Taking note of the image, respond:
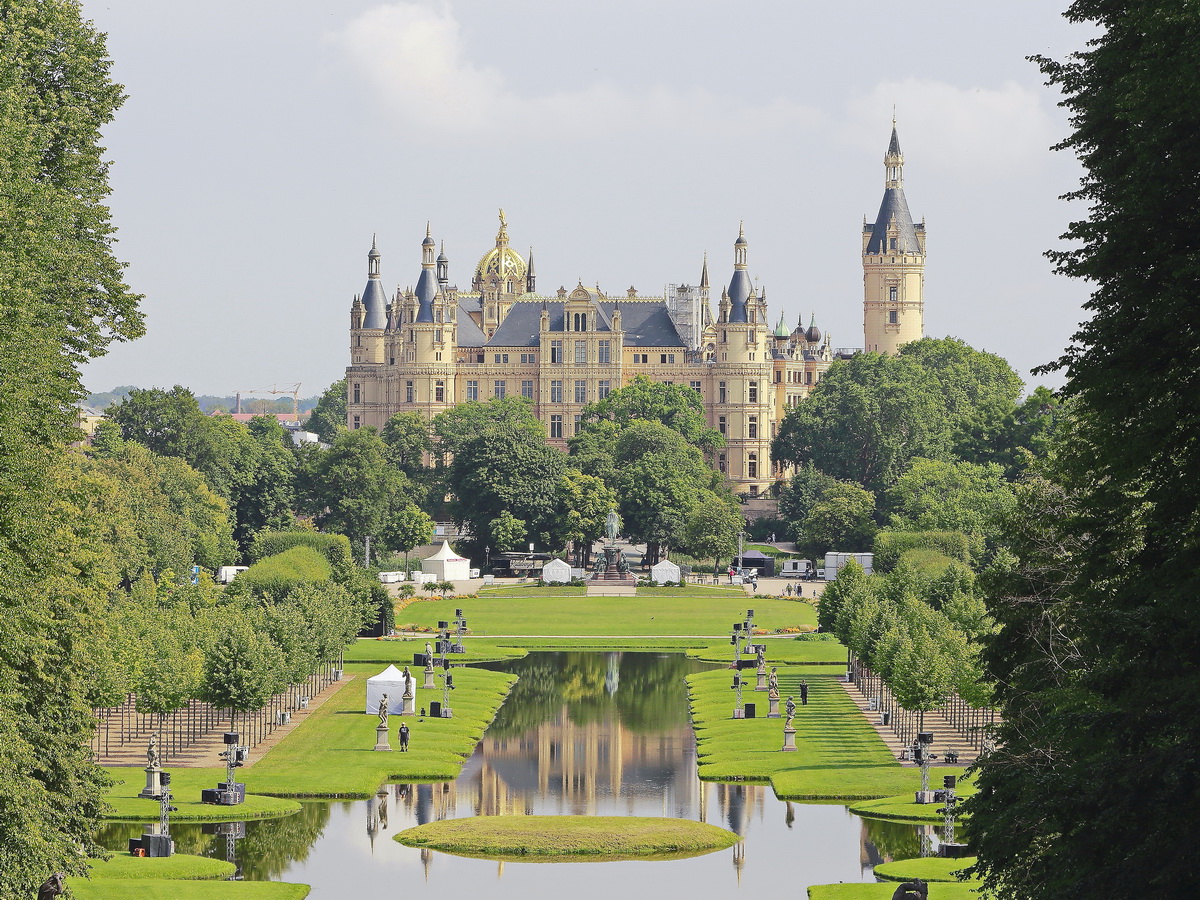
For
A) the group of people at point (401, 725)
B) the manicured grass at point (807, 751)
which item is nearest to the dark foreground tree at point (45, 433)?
the group of people at point (401, 725)

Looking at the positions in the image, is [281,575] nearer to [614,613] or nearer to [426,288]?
[614,613]

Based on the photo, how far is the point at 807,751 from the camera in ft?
190

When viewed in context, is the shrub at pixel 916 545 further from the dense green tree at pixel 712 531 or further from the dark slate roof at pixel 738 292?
the dark slate roof at pixel 738 292

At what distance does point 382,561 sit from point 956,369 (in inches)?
2346

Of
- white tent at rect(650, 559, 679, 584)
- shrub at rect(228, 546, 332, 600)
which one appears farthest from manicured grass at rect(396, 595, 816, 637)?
shrub at rect(228, 546, 332, 600)

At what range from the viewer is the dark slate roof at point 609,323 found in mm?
186625

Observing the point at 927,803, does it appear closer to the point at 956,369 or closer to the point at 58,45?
the point at 58,45

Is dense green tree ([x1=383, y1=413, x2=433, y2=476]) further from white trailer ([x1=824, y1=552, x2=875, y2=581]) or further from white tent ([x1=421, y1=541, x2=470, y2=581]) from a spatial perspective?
white trailer ([x1=824, y1=552, x2=875, y2=581])

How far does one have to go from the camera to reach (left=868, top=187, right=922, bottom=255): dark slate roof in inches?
7584

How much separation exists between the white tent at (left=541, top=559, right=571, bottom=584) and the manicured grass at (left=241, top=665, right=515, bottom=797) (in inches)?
1846

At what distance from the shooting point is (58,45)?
42781 millimetres

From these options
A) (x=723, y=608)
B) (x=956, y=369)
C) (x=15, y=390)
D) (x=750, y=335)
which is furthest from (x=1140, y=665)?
(x=750, y=335)

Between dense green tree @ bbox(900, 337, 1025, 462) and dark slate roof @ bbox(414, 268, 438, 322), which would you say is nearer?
dense green tree @ bbox(900, 337, 1025, 462)

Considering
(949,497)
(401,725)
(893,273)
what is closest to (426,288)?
(893,273)
